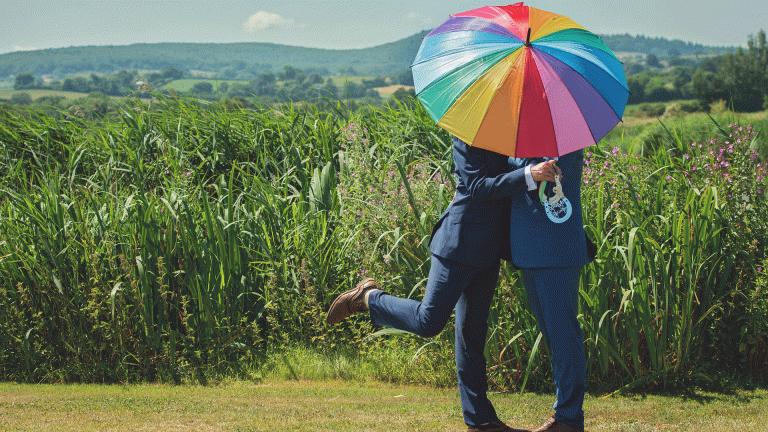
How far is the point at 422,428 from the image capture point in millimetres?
3268

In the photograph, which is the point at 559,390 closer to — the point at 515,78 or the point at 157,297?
the point at 515,78

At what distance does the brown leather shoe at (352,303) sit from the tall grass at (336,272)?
1041 mm

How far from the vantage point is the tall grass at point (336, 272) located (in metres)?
4.02

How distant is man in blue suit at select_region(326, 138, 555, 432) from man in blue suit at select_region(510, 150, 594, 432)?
0.10 m

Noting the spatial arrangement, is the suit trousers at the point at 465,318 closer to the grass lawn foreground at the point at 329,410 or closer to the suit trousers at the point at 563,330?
the suit trousers at the point at 563,330

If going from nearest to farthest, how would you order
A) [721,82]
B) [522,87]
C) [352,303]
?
[522,87] < [352,303] < [721,82]

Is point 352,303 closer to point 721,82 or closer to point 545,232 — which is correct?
point 545,232

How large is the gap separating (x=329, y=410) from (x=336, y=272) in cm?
153

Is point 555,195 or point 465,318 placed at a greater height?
point 555,195

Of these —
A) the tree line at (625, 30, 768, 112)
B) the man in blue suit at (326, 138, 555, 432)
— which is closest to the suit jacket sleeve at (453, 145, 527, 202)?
the man in blue suit at (326, 138, 555, 432)

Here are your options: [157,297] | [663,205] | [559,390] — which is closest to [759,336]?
[663,205]

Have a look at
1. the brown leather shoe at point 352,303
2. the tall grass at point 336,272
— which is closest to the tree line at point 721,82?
the tall grass at point 336,272

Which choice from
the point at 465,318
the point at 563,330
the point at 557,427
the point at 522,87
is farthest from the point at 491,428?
the point at 522,87

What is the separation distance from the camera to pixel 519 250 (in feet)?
8.59
